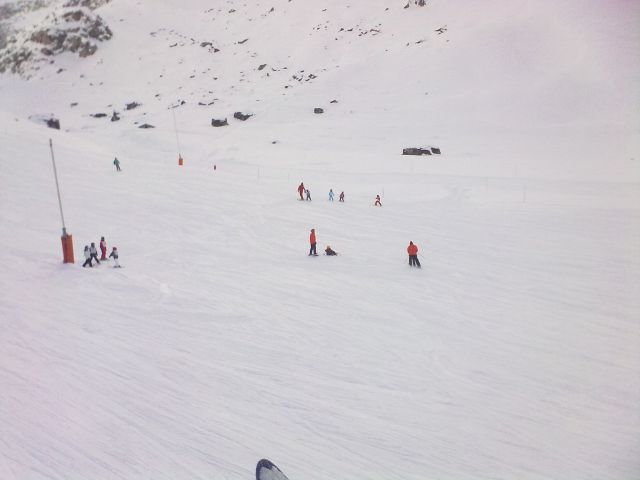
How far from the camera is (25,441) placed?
6.38 metres

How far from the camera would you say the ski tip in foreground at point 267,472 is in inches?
219

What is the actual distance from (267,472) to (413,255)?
9.90m

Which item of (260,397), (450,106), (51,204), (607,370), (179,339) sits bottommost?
(607,370)

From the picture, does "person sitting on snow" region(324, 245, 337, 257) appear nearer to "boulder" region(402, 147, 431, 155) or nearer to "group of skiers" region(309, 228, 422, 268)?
"group of skiers" region(309, 228, 422, 268)

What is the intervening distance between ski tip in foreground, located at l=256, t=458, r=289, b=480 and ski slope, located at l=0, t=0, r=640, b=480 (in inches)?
20.4

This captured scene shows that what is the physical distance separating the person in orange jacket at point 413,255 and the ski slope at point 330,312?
487 millimetres

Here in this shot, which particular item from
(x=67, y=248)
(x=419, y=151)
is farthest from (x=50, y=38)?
(x=67, y=248)

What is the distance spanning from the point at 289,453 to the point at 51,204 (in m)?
20.2

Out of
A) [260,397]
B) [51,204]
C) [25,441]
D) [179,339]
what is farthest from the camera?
[51,204]

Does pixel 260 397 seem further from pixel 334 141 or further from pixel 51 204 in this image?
pixel 334 141

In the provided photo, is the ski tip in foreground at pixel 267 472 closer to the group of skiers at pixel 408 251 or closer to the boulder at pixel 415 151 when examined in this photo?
the group of skiers at pixel 408 251

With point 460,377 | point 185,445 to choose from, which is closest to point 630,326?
point 460,377

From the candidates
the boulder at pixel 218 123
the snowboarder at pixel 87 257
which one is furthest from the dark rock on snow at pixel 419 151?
the snowboarder at pixel 87 257

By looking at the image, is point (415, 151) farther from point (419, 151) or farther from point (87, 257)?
point (87, 257)
